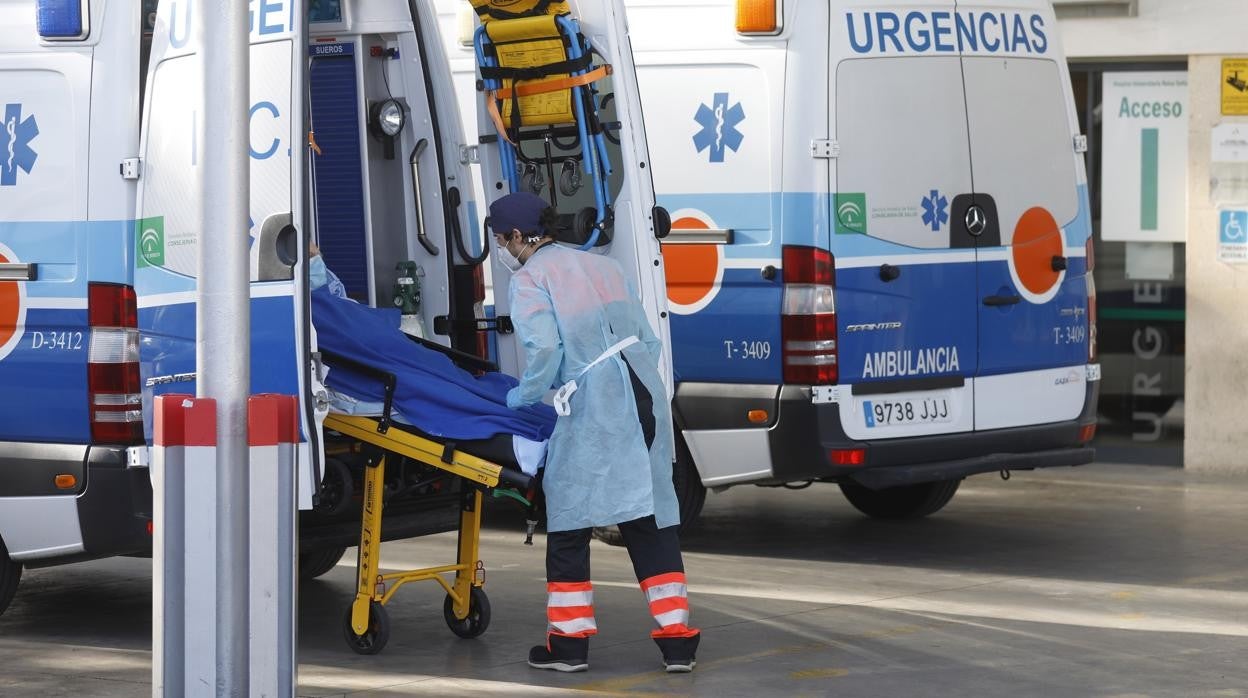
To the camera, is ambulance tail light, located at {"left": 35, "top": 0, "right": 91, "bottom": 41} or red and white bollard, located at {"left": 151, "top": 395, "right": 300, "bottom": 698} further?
ambulance tail light, located at {"left": 35, "top": 0, "right": 91, "bottom": 41}

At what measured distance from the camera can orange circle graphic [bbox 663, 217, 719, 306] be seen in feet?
29.8

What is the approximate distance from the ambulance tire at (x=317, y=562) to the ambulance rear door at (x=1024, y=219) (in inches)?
114

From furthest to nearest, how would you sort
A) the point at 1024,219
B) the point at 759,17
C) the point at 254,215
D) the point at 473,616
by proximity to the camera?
1. the point at 1024,219
2. the point at 759,17
3. the point at 473,616
4. the point at 254,215

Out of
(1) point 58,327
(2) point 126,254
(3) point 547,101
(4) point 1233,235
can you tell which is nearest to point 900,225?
(3) point 547,101

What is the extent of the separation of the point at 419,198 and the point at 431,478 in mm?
1328

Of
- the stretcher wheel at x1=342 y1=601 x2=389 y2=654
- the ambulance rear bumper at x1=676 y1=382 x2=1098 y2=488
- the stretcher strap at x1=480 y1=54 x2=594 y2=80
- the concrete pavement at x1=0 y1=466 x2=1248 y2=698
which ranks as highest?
the stretcher strap at x1=480 y1=54 x2=594 y2=80

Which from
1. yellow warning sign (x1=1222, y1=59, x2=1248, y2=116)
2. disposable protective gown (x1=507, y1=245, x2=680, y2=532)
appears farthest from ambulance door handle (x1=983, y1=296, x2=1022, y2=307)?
yellow warning sign (x1=1222, y1=59, x2=1248, y2=116)

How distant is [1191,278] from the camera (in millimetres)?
12555

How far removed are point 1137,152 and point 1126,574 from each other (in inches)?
186

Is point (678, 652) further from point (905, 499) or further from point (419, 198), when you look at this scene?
point (905, 499)

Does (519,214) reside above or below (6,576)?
above

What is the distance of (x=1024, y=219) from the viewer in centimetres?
941

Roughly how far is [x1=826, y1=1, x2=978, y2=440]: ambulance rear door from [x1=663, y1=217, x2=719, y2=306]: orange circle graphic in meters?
0.59

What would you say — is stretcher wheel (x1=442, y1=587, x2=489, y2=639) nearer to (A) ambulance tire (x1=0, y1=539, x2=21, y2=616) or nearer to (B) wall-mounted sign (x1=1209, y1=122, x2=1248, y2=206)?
(A) ambulance tire (x1=0, y1=539, x2=21, y2=616)
